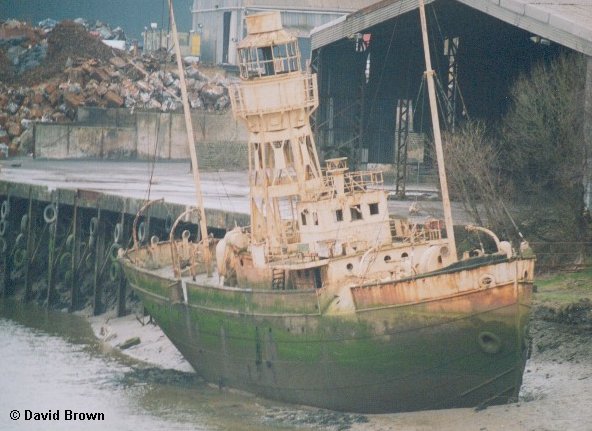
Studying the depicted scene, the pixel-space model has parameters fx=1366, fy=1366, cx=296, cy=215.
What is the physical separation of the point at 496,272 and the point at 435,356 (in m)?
2.17

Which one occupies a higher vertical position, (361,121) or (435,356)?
(361,121)

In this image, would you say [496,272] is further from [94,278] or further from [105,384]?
[94,278]

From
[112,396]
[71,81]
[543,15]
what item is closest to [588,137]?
[543,15]

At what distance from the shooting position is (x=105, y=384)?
34.1 m

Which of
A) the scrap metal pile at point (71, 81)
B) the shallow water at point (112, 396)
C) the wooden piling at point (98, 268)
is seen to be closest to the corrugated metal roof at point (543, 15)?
the wooden piling at point (98, 268)

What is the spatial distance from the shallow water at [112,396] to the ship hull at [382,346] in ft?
2.21

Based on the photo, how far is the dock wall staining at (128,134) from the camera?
65.8 metres

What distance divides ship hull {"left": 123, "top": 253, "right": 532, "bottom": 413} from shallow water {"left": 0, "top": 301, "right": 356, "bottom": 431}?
674 mm

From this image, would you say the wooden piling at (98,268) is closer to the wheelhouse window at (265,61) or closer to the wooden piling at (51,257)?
the wooden piling at (51,257)

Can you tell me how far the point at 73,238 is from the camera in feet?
153

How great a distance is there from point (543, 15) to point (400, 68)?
13142 millimetres

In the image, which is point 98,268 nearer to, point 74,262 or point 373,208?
point 74,262

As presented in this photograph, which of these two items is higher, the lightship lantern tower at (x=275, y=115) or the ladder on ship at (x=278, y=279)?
the lightship lantern tower at (x=275, y=115)

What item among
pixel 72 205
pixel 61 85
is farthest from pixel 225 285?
pixel 61 85
